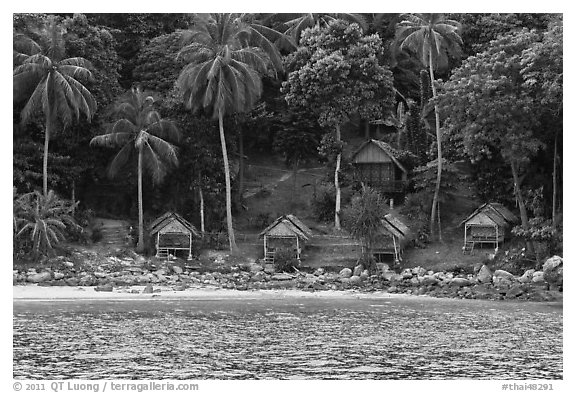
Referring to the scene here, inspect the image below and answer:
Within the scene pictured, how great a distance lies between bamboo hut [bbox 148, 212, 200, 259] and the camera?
1550 inches

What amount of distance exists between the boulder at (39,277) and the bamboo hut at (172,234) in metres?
5.06

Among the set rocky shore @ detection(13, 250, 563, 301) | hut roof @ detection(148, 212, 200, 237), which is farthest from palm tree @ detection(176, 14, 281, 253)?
rocky shore @ detection(13, 250, 563, 301)

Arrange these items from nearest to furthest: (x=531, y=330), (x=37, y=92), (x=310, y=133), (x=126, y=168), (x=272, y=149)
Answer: (x=531, y=330), (x=37, y=92), (x=126, y=168), (x=310, y=133), (x=272, y=149)

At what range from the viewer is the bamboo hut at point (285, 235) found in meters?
39.3

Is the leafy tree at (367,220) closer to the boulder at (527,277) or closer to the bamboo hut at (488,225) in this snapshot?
the bamboo hut at (488,225)

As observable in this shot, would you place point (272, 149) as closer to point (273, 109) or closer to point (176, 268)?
point (273, 109)

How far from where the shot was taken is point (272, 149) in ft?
158

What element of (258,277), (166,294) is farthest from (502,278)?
(166,294)

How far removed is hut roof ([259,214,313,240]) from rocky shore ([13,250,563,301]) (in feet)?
4.66

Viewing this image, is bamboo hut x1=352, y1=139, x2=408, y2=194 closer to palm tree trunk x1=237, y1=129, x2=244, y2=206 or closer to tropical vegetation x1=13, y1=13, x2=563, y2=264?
tropical vegetation x1=13, y1=13, x2=563, y2=264

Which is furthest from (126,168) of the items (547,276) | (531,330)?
(531,330)

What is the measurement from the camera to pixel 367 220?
37.9 meters

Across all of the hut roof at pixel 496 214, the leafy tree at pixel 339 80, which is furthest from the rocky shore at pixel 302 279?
the leafy tree at pixel 339 80

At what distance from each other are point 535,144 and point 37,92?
57.7 feet
